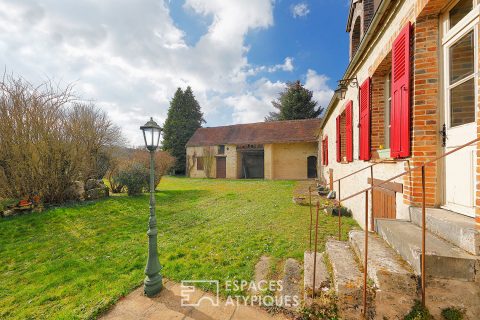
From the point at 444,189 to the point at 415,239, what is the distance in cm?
96

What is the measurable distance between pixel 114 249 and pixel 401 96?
18.2ft

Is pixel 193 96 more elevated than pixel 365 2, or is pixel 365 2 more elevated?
pixel 193 96

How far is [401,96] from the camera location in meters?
2.78

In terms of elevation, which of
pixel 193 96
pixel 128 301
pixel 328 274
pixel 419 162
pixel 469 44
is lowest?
pixel 128 301

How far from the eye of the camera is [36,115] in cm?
684

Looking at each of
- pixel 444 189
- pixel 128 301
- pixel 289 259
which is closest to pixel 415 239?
pixel 444 189

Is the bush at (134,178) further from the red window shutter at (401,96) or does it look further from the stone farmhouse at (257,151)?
the stone farmhouse at (257,151)

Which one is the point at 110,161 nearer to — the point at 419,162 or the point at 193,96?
the point at 419,162

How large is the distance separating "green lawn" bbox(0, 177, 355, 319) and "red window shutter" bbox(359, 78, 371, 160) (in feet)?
6.18

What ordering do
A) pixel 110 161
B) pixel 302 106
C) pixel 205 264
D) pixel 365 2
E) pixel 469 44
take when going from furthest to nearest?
pixel 302 106 → pixel 110 161 → pixel 365 2 → pixel 205 264 → pixel 469 44

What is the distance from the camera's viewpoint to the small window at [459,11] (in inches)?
85.3

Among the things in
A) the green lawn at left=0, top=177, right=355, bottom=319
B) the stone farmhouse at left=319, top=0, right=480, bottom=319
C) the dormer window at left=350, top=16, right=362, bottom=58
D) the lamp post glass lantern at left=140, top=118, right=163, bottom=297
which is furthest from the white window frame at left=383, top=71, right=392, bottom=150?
the lamp post glass lantern at left=140, top=118, right=163, bottom=297

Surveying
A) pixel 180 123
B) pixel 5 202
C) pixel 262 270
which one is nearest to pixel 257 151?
pixel 180 123

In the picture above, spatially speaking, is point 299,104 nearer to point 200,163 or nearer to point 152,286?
point 200,163
